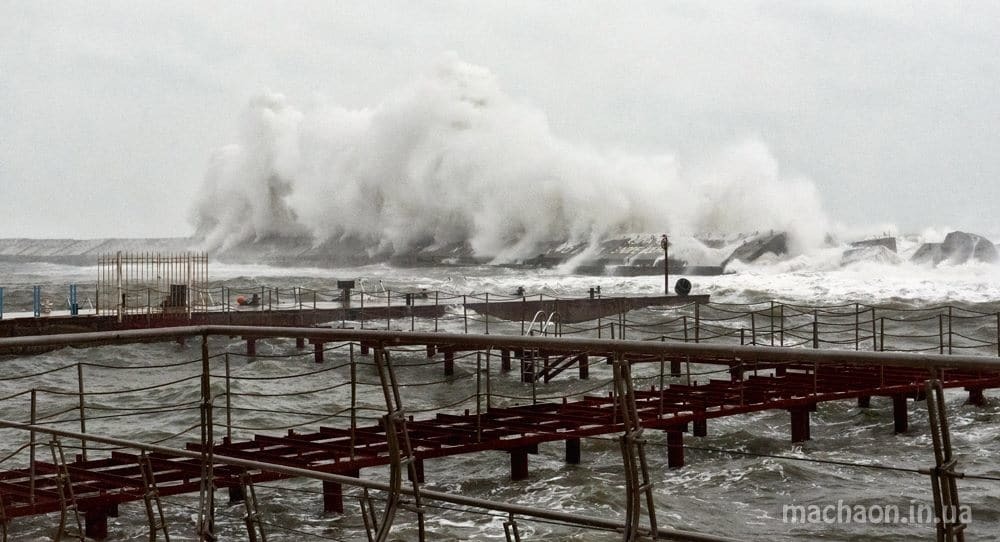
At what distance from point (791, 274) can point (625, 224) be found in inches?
569

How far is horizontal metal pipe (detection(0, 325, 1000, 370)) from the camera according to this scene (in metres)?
1.94

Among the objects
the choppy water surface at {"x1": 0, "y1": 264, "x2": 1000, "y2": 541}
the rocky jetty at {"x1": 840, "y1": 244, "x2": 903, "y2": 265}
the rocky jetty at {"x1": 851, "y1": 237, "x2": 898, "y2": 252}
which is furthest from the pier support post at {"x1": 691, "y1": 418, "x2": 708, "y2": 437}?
the rocky jetty at {"x1": 851, "y1": 237, "x2": 898, "y2": 252}

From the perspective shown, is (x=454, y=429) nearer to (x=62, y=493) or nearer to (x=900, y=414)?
(x=900, y=414)

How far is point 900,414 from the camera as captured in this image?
11070 millimetres

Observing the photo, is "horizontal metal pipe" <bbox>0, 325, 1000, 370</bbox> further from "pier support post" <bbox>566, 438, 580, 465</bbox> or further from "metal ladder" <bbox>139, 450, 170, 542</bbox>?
"pier support post" <bbox>566, 438, 580, 465</bbox>

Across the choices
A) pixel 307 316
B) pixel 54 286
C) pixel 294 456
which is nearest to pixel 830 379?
pixel 294 456

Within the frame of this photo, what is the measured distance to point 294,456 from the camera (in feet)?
26.8

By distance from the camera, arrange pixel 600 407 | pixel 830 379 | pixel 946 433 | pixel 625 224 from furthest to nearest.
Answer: pixel 625 224 < pixel 830 379 < pixel 600 407 < pixel 946 433

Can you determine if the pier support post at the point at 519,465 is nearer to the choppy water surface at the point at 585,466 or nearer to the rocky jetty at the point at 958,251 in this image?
the choppy water surface at the point at 585,466

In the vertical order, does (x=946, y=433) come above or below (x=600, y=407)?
above

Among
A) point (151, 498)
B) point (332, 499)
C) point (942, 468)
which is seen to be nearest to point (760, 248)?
point (332, 499)

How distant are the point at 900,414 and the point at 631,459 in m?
→ 9.45

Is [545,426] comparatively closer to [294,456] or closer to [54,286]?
[294,456]

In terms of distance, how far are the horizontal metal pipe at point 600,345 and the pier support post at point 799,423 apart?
8.22m
